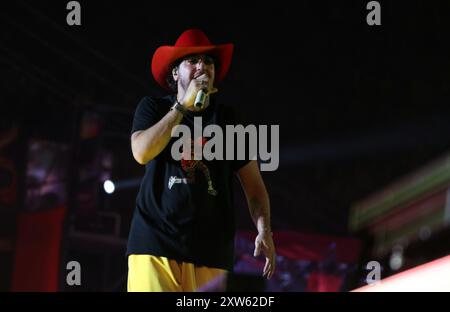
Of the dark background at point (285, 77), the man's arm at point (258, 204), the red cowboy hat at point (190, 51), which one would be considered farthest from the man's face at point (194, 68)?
the dark background at point (285, 77)

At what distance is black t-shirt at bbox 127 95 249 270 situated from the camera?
1636 millimetres

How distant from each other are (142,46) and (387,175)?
1.73 metres

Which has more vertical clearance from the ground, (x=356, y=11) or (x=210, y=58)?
(x=356, y=11)

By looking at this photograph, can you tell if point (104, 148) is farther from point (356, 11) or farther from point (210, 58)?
point (210, 58)

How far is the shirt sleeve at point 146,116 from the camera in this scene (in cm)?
169

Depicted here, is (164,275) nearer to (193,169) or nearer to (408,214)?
(193,169)

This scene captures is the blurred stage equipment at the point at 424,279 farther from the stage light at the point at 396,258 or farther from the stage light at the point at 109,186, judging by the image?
the stage light at the point at 109,186

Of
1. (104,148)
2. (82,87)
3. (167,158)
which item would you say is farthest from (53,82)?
(167,158)

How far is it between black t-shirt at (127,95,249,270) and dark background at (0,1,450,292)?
7.20 ft
